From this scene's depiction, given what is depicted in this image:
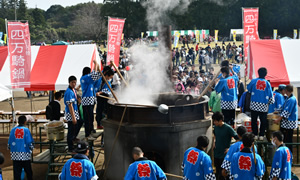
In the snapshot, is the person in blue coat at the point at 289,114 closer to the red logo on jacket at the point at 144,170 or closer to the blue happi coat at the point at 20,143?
the red logo on jacket at the point at 144,170

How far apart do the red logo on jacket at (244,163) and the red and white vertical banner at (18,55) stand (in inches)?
316

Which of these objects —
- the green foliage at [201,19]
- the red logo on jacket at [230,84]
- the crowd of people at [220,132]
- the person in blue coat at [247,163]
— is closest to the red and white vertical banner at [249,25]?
the crowd of people at [220,132]

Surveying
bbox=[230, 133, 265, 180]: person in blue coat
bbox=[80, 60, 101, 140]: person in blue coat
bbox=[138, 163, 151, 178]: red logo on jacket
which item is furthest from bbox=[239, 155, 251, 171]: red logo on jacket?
bbox=[80, 60, 101, 140]: person in blue coat

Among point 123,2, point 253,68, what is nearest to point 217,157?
point 253,68

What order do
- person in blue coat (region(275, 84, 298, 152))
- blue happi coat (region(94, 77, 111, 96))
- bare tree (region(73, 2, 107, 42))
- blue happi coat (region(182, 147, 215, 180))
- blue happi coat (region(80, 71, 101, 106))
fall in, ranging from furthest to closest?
bare tree (region(73, 2, 107, 42))
blue happi coat (region(94, 77, 111, 96))
blue happi coat (region(80, 71, 101, 106))
person in blue coat (region(275, 84, 298, 152))
blue happi coat (region(182, 147, 215, 180))

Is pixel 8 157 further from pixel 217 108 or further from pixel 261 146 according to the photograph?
pixel 261 146

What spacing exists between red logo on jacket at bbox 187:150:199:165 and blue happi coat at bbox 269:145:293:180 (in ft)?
4.21

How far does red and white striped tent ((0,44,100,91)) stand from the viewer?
38.9ft

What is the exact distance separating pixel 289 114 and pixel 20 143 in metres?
6.07

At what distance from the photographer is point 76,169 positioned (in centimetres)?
557

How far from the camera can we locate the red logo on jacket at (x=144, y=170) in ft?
17.5

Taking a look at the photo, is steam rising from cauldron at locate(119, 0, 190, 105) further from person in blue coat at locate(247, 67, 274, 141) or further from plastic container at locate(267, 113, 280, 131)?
plastic container at locate(267, 113, 280, 131)

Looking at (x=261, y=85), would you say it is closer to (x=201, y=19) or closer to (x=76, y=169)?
(x=76, y=169)

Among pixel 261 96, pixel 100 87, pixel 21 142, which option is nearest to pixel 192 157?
pixel 261 96
